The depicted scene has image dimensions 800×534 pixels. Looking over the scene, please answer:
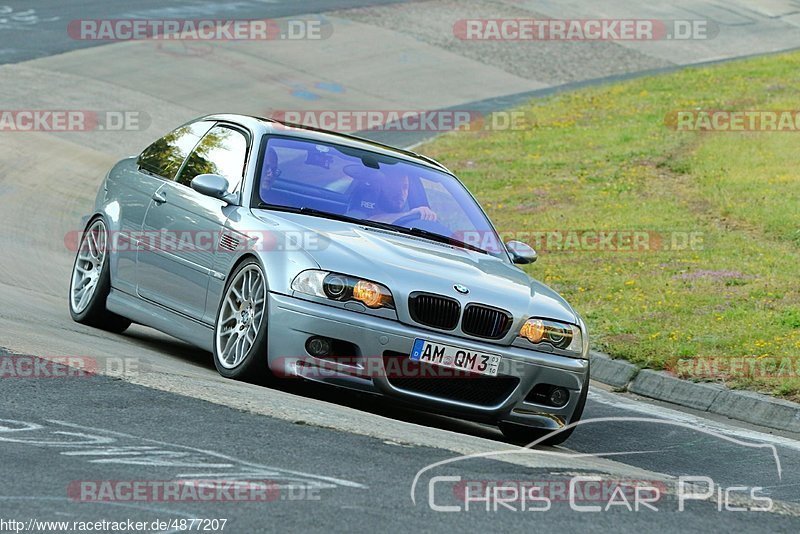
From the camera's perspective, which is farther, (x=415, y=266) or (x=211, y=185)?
(x=211, y=185)

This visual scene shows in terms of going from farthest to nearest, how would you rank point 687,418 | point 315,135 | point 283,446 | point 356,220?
1. point 687,418
2. point 315,135
3. point 356,220
4. point 283,446

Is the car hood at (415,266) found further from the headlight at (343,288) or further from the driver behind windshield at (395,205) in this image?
the driver behind windshield at (395,205)

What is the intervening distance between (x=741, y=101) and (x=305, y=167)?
2150 cm

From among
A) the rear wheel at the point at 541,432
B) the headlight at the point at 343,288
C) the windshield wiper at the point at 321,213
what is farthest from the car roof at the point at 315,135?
the rear wheel at the point at 541,432

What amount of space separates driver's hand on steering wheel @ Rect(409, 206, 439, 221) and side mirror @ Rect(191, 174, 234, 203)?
1.21 m

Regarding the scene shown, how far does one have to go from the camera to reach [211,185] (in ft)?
29.6

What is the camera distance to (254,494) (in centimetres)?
556

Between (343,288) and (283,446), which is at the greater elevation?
(343,288)

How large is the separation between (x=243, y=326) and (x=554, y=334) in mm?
1821

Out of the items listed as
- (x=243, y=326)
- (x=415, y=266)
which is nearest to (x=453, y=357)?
(x=415, y=266)

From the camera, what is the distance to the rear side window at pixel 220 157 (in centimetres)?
945

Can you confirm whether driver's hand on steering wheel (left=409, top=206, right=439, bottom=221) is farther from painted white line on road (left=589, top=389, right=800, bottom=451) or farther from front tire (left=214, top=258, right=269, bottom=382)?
painted white line on road (left=589, top=389, right=800, bottom=451)

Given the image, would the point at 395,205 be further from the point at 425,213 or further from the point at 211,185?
the point at 211,185

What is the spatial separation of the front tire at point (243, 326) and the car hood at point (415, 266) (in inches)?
14.8
